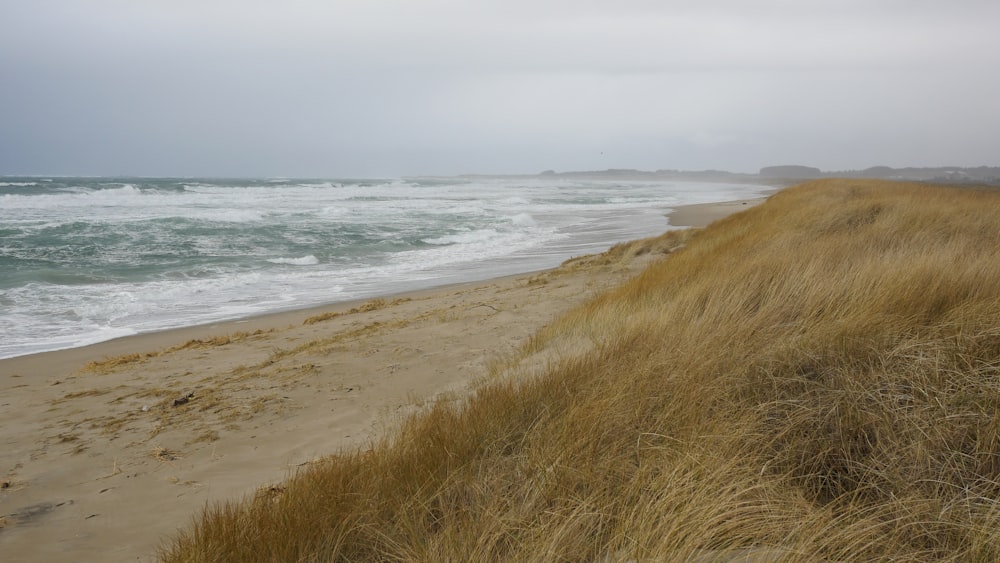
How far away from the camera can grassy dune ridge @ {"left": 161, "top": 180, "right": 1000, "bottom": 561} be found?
1.78 m

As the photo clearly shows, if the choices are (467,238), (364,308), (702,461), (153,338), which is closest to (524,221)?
(467,238)

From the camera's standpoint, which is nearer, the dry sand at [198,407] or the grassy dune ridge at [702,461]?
the grassy dune ridge at [702,461]

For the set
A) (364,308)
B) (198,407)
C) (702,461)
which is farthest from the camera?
(364,308)

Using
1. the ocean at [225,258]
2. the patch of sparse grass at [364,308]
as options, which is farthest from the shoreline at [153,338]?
the patch of sparse grass at [364,308]

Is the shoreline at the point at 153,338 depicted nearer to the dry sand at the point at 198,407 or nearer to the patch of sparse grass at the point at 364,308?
the dry sand at the point at 198,407

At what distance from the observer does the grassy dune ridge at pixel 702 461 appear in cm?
178

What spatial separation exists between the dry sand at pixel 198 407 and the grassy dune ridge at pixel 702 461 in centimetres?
95

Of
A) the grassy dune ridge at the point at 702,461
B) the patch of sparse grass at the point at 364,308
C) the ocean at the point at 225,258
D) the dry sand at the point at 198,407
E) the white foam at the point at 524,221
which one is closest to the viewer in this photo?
the grassy dune ridge at the point at 702,461

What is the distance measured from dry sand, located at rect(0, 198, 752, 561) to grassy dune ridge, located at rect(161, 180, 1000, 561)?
950 millimetres

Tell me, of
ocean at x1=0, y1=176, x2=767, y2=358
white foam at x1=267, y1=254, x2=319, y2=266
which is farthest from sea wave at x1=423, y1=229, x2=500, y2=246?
white foam at x1=267, y1=254, x2=319, y2=266

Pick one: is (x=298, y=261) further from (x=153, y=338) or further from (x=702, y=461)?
(x=702, y=461)

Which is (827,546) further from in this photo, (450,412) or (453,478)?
(450,412)

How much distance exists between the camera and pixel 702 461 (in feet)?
7.06

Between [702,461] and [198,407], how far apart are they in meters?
4.41
